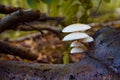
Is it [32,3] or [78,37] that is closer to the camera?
[78,37]

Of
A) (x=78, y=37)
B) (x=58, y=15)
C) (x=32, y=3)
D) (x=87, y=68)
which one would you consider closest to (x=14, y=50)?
(x=32, y=3)

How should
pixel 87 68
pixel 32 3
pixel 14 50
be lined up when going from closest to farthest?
pixel 87 68, pixel 32 3, pixel 14 50

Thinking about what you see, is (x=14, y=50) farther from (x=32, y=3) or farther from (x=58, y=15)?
(x=58, y=15)

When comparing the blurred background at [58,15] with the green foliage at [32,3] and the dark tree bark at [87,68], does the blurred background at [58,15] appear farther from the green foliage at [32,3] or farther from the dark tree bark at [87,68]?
the dark tree bark at [87,68]

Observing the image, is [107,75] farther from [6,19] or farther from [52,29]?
[52,29]

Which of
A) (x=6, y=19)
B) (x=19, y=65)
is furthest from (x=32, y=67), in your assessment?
(x=6, y=19)

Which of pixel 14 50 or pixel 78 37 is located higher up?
pixel 78 37

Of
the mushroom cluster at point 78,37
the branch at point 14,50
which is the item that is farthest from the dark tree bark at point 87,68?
the branch at point 14,50

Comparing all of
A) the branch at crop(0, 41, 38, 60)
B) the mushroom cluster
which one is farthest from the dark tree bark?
the branch at crop(0, 41, 38, 60)

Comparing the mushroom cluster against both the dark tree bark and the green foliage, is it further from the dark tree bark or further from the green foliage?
the green foliage
